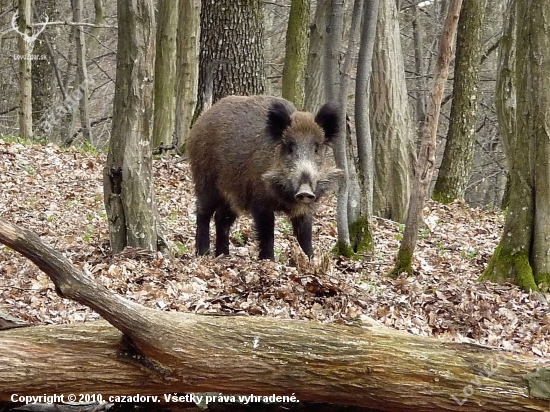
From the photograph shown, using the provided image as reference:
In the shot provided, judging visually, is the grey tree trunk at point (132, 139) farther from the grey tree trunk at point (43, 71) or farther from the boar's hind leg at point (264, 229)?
the grey tree trunk at point (43, 71)

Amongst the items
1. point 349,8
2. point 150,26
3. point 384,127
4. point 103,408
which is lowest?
point 103,408

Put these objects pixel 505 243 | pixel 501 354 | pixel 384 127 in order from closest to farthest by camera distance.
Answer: pixel 501 354, pixel 505 243, pixel 384 127

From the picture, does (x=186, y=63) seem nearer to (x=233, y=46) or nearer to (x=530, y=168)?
Result: (x=233, y=46)

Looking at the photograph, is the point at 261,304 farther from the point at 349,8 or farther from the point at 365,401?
the point at 349,8

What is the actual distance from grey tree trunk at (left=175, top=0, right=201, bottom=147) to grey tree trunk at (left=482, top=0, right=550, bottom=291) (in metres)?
8.37

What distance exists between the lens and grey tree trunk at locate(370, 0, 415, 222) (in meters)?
11.2

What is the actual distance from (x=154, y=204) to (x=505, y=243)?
365 centimetres

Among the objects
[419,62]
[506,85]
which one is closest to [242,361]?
[506,85]

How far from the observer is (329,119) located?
27.2 feet

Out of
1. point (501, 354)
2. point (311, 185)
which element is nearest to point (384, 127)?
point (311, 185)

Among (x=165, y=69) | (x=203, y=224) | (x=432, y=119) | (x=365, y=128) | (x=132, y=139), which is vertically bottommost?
(x=203, y=224)

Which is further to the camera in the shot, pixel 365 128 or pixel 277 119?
pixel 365 128

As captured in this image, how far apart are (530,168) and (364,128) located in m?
1.88

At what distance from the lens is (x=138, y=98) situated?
7.76 meters
